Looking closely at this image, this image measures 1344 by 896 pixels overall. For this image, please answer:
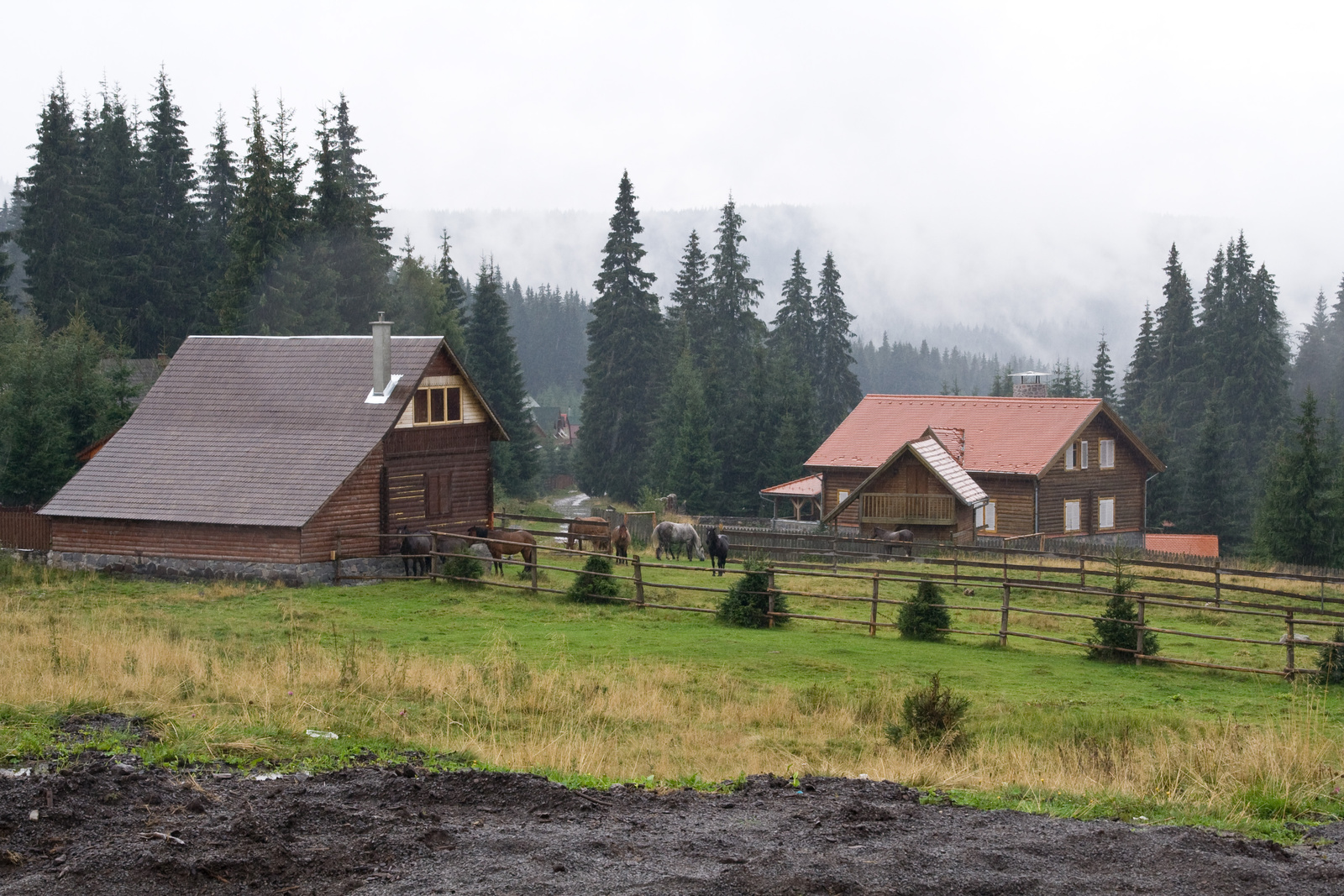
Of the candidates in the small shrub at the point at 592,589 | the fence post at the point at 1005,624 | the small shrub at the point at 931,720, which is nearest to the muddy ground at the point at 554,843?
the small shrub at the point at 931,720

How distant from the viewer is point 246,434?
33.2m

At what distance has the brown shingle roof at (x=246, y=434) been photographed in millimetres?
30906

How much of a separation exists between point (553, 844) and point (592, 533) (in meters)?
29.8

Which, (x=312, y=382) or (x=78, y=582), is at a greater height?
(x=312, y=382)

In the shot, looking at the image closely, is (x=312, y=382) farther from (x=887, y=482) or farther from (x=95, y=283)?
(x=95, y=283)

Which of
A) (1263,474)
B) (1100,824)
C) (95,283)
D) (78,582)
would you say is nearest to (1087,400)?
(1263,474)

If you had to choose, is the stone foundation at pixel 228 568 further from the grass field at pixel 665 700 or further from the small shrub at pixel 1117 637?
the small shrub at pixel 1117 637

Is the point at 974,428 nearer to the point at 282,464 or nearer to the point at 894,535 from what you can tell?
the point at 894,535

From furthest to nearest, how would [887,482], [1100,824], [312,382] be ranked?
[887,482], [312,382], [1100,824]

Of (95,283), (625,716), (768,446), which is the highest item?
(95,283)

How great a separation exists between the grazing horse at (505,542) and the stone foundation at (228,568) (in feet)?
7.91

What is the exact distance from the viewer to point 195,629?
2091cm

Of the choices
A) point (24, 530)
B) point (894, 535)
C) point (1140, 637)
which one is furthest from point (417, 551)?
point (894, 535)

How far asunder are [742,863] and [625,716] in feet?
21.4
